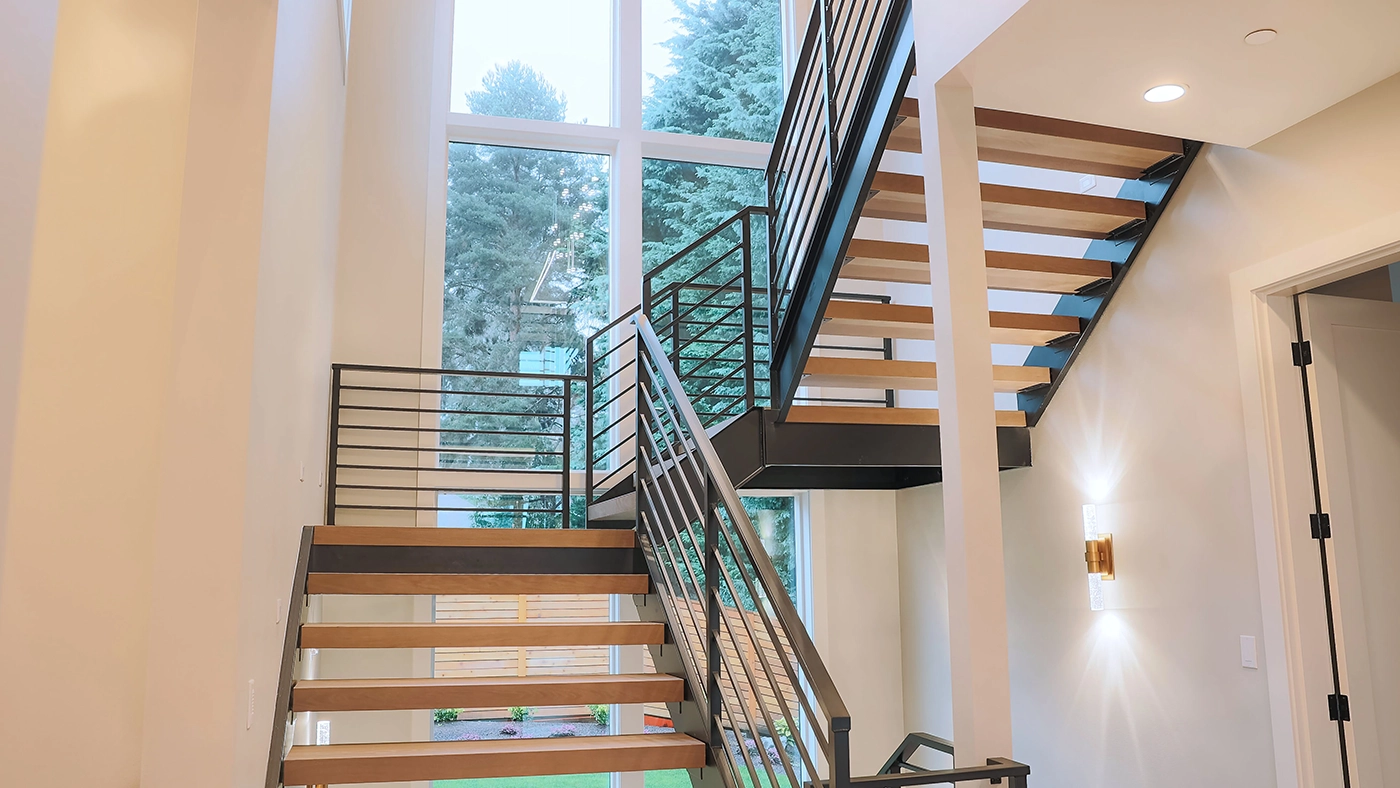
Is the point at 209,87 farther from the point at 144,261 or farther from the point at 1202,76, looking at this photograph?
the point at 1202,76

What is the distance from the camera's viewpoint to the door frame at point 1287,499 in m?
3.34

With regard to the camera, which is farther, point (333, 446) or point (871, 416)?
point (333, 446)

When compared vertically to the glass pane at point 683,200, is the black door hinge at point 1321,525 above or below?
below

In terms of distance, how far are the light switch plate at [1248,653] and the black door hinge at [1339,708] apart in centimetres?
26

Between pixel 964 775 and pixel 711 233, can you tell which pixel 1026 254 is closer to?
pixel 711 233

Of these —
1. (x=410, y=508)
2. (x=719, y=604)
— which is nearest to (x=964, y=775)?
(x=719, y=604)

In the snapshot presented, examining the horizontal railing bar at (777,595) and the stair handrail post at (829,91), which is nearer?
the horizontal railing bar at (777,595)

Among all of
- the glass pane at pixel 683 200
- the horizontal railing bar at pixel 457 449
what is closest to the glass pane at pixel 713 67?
the glass pane at pixel 683 200

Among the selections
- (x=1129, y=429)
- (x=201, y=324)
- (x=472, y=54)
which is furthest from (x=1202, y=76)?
(x=472, y=54)

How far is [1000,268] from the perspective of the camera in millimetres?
4168

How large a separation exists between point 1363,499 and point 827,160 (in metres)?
2.39

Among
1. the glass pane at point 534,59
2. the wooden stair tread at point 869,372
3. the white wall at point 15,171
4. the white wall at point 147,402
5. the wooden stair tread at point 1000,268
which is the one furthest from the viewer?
the glass pane at point 534,59

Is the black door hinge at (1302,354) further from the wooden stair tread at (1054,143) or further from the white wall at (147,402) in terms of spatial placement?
the white wall at (147,402)

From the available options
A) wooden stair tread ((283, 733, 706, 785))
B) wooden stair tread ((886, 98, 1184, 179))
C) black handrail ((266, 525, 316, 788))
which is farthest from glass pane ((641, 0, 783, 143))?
wooden stair tread ((283, 733, 706, 785))
